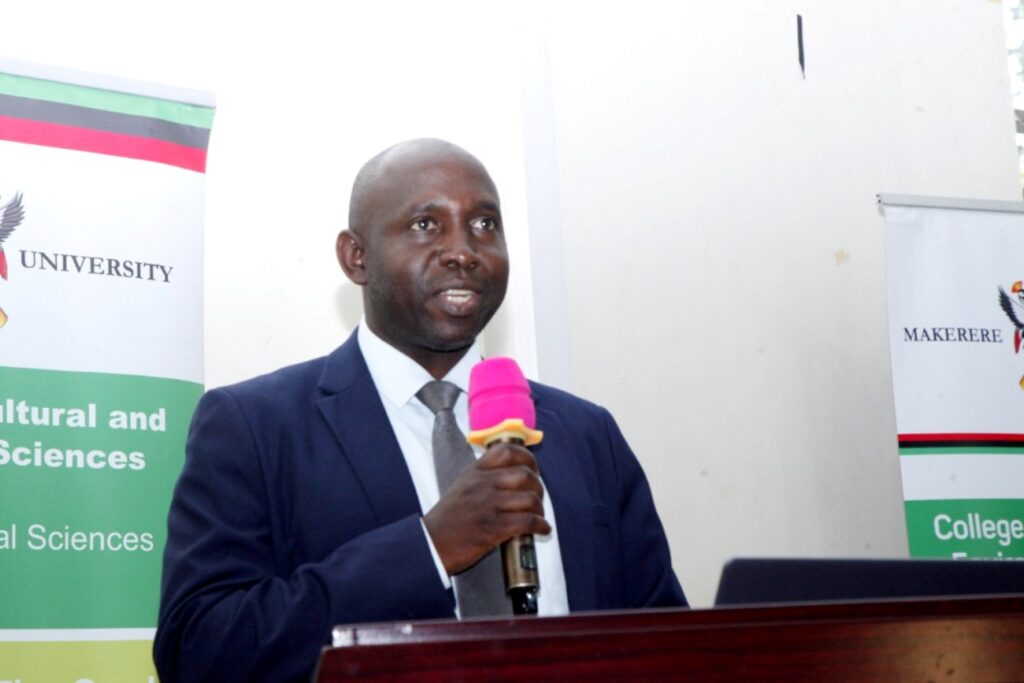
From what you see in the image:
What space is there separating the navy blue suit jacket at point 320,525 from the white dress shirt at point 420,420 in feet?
0.07

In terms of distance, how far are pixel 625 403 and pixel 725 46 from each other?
1.37 metres

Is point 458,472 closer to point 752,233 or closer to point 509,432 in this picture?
point 509,432

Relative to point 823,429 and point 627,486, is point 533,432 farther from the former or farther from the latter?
point 823,429

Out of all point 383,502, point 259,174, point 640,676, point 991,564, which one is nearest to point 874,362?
point 259,174

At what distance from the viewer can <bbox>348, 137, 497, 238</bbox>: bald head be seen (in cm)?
228

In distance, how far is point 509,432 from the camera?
1699 millimetres

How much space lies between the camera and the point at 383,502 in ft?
6.70

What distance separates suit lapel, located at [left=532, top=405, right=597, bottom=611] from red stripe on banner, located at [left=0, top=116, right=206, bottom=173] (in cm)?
136

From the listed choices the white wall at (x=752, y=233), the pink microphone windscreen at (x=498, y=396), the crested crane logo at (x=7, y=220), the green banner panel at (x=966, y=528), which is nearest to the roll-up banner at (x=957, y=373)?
the green banner panel at (x=966, y=528)

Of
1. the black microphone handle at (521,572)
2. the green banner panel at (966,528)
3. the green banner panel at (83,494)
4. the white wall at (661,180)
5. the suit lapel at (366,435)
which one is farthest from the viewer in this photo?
the green banner panel at (966,528)

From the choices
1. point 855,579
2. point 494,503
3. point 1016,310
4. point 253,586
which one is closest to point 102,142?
point 253,586

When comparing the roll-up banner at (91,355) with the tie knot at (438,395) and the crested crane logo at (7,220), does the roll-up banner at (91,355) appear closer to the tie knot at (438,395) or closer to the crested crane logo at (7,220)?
the crested crane logo at (7,220)

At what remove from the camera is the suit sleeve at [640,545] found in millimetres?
2168

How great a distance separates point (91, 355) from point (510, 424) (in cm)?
163
